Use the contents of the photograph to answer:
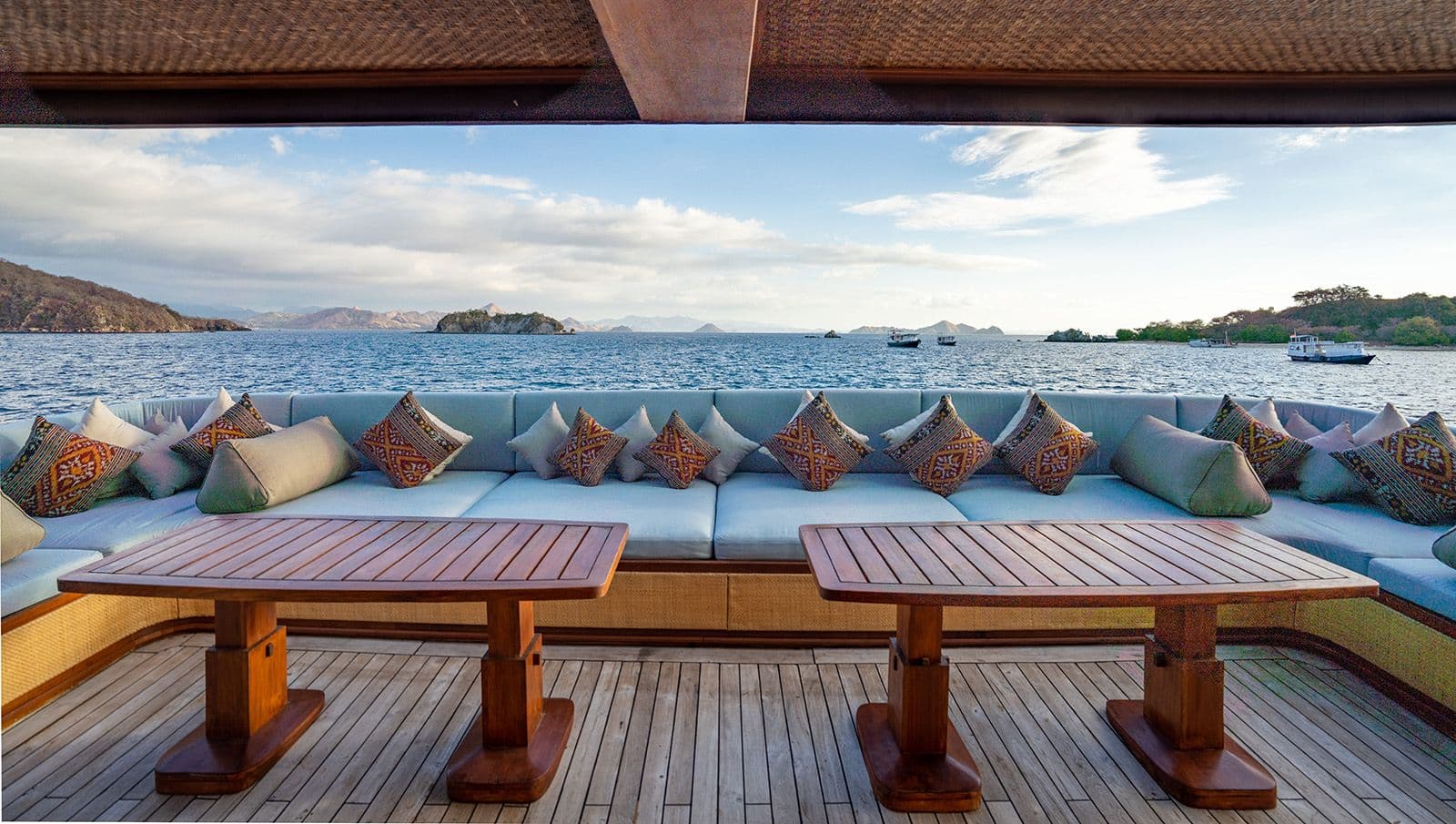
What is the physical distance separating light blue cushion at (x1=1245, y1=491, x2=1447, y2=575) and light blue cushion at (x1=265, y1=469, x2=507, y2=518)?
306cm

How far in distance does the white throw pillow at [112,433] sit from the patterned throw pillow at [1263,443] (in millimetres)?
4742

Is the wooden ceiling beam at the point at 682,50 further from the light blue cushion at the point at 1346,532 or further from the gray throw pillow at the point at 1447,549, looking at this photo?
the light blue cushion at the point at 1346,532

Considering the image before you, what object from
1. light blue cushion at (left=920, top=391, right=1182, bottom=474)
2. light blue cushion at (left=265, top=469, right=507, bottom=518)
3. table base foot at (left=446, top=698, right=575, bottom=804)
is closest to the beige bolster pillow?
light blue cushion at (left=265, top=469, right=507, bottom=518)

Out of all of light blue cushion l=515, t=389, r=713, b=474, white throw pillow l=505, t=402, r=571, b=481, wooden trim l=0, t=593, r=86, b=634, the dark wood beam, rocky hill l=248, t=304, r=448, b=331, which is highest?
rocky hill l=248, t=304, r=448, b=331

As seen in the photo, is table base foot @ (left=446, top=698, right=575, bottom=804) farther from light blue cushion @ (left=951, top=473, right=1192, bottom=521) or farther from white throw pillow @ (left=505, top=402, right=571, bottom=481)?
light blue cushion @ (left=951, top=473, right=1192, bottom=521)

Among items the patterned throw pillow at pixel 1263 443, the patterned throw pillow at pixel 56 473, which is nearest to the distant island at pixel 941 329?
the patterned throw pillow at pixel 1263 443

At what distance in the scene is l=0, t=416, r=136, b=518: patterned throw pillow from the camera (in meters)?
2.39

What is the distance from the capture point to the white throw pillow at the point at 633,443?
3.02 metres

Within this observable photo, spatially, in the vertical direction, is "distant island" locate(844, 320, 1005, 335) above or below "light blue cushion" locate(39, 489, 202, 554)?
above

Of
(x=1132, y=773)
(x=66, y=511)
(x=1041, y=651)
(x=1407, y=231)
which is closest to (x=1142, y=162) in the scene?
(x=1407, y=231)

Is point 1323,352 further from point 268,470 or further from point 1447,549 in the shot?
point 268,470

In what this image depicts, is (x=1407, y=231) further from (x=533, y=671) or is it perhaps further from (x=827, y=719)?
(x=533, y=671)

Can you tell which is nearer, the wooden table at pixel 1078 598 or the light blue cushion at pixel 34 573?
the wooden table at pixel 1078 598

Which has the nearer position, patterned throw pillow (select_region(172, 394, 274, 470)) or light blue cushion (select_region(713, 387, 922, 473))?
patterned throw pillow (select_region(172, 394, 274, 470))
